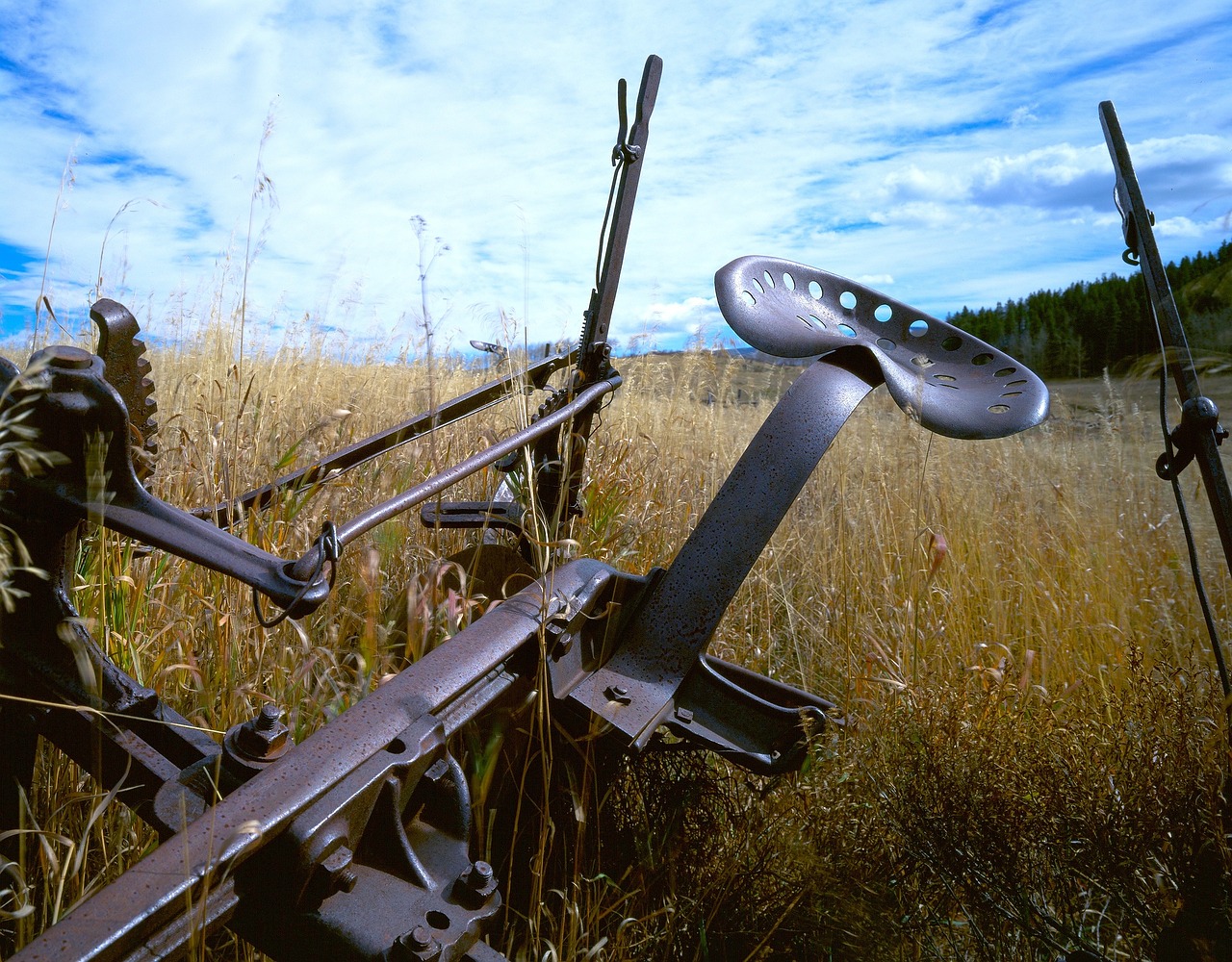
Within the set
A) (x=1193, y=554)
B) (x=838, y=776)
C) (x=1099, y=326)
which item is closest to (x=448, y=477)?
(x=838, y=776)

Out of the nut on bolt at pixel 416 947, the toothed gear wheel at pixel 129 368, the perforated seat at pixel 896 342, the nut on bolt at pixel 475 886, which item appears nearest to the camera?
the nut on bolt at pixel 416 947

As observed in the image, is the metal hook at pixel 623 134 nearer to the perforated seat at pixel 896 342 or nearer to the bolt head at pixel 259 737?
the perforated seat at pixel 896 342

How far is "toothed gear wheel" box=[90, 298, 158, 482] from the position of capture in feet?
4.64

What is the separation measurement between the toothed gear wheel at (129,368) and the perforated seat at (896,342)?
4.21 feet

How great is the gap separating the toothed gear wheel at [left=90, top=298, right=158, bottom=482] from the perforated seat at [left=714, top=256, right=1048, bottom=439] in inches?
50.6

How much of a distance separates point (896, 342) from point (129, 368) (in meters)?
1.85

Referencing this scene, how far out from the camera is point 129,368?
153 cm

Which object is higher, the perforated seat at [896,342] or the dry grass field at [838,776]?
the perforated seat at [896,342]

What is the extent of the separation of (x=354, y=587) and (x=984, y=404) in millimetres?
1867

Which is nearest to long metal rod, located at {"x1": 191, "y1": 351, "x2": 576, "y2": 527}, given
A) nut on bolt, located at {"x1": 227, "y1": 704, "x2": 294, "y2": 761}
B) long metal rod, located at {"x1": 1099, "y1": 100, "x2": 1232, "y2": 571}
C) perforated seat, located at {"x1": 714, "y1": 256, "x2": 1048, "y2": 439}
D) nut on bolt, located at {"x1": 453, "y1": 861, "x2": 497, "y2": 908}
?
perforated seat, located at {"x1": 714, "y1": 256, "x2": 1048, "y2": 439}

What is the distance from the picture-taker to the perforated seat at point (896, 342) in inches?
76.8

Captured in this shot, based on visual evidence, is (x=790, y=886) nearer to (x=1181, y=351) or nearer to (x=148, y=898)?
(x=148, y=898)

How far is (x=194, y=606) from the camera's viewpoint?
85.3 inches

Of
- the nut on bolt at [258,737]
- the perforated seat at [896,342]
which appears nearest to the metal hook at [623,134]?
the perforated seat at [896,342]
